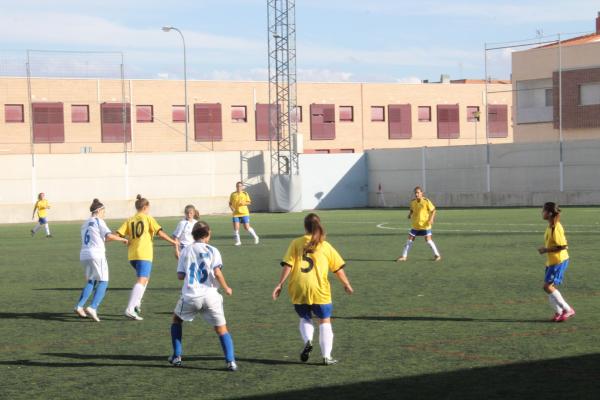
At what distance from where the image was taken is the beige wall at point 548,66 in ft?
199

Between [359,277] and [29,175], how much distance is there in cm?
3650

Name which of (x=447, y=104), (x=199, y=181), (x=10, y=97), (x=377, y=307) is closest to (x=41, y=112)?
(x=10, y=97)

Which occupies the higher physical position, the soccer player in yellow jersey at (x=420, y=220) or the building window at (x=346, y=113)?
the building window at (x=346, y=113)

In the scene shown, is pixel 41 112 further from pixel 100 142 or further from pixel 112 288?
pixel 112 288

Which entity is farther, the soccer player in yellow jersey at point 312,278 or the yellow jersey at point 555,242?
the yellow jersey at point 555,242

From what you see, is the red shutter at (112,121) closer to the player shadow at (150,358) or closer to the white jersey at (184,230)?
the white jersey at (184,230)

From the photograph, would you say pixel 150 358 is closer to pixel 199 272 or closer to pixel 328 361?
pixel 199 272

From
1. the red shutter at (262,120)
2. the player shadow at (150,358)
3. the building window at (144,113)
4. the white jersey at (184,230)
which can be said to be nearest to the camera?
the player shadow at (150,358)

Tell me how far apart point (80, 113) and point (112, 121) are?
7.14ft

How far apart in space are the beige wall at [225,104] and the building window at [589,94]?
21264 mm

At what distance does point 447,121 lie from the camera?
3268 inches

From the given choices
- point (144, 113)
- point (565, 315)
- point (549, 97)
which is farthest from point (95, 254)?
point (144, 113)

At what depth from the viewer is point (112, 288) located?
19.5 metres

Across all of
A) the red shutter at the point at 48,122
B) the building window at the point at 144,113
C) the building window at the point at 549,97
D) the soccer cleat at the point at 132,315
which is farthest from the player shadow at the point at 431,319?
the building window at the point at 144,113
